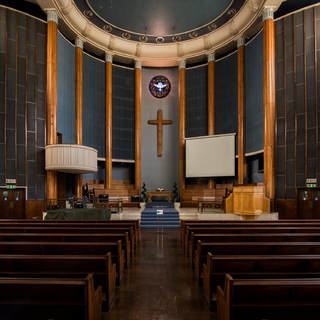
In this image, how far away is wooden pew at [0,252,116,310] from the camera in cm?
229

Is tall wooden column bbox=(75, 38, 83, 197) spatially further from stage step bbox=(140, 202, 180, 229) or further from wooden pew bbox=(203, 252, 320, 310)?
wooden pew bbox=(203, 252, 320, 310)

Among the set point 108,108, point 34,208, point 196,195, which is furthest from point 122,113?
point 34,208

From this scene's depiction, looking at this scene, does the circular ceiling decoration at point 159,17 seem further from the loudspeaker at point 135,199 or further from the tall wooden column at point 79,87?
the loudspeaker at point 135,199

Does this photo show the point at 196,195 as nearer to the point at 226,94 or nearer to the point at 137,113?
the point at 226,94

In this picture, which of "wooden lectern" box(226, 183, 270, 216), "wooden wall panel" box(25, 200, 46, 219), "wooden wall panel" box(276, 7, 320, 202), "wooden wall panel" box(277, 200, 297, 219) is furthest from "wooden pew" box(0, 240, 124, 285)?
"wooden wall panel" box(276, 7, 320, 202)

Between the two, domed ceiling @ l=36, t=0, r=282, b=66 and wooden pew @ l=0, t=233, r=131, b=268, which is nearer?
wooden pew @ l=0, t=233, r=131, b=268

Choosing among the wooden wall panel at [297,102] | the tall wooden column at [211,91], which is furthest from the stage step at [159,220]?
the tall wooden column at [211,91]

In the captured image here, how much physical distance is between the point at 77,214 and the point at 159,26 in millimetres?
11351

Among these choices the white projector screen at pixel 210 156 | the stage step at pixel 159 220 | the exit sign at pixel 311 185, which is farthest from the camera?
the white projector screen at pixel 210 156

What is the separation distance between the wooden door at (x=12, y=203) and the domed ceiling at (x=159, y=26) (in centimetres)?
775

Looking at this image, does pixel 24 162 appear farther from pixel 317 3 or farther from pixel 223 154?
pixel 317 3

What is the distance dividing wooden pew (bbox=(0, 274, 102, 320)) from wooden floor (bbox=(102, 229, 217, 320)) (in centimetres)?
79

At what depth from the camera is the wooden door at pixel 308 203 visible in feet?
30.7

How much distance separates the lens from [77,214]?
26.0 ft
